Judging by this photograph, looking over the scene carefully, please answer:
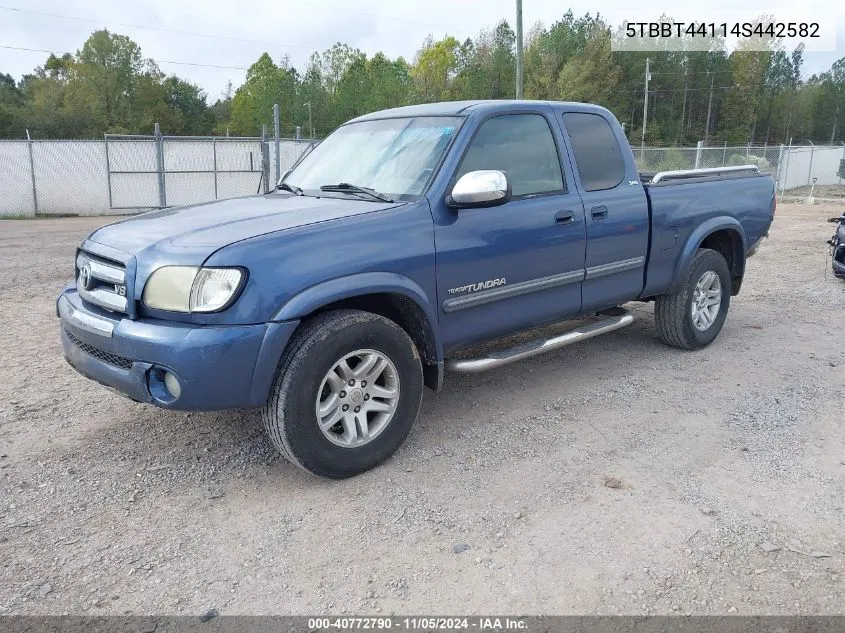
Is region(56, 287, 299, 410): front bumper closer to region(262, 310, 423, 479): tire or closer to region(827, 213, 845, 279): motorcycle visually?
region(262, 310, 423, 479): tire

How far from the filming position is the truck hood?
343 centimetres

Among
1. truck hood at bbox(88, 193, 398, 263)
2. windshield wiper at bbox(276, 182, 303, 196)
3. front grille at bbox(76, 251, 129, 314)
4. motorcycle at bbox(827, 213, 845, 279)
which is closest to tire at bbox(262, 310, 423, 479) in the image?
truck hood at bbox(88, 193, 398, 263)

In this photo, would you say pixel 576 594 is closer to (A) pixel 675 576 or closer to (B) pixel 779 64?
(A) pixel 675 576

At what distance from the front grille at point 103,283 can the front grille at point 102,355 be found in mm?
213

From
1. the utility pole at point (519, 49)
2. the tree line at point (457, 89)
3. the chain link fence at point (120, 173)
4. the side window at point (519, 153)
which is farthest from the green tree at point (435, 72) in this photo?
the side window at point (519, 153)

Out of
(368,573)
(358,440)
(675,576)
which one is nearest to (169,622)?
(368,573)

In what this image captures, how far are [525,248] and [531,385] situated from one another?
125 centimetres

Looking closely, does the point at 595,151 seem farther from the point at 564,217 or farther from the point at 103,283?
the point at 103,283

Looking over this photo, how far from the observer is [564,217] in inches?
182

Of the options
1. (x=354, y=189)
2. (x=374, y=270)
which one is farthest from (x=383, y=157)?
(x=374, y=270)

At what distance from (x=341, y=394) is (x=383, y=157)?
1.61 metres

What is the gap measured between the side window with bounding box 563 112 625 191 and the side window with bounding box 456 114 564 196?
23 centimetres

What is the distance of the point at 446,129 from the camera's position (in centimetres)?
434

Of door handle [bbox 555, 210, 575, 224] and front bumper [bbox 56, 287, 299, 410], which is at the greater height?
door handle [bbox 555, 210, 575, 224]
